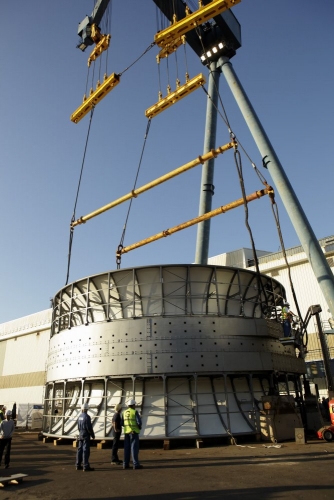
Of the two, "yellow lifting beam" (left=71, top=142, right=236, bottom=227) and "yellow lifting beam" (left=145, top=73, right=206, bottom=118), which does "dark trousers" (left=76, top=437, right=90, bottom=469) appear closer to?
"yellow lifting beam" (left=71, top=142, right=236, bottom=227)

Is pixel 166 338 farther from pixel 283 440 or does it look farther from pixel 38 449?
pixel 38 449

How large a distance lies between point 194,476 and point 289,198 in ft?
62.2

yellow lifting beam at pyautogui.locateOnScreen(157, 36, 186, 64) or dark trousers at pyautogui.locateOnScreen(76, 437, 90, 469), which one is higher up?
yellow lifting beam at pyautogui.locateOnScreen(157, 36, 186, 64)

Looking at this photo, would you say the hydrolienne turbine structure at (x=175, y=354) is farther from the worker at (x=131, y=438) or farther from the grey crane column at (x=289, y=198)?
the grey crane column at (x=289, y=198)

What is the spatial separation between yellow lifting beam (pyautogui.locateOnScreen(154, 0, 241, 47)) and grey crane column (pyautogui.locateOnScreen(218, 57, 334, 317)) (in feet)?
15.5

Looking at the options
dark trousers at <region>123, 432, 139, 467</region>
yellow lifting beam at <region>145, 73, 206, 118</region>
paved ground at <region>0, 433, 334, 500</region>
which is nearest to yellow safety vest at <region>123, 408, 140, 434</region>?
dark trousers at <region>123, 432, 139, 467</region>

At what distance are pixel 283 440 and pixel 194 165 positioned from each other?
19305 millimetres

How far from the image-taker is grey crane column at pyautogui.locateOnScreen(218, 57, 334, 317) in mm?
21656

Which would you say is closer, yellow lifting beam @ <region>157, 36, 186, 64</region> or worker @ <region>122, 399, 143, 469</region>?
worker @ <region>122, 399, 143, 469</region>

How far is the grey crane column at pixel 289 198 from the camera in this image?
21.7 m

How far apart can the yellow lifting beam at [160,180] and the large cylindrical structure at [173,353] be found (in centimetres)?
1215

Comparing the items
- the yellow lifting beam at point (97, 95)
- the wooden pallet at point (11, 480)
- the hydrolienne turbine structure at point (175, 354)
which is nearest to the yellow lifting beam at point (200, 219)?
the hydrolienne turbine structure at point (175, 354)

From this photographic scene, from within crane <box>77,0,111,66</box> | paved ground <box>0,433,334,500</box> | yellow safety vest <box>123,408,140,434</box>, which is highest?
crane <box>77,0,111,66</box>

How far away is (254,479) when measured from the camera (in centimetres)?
753
